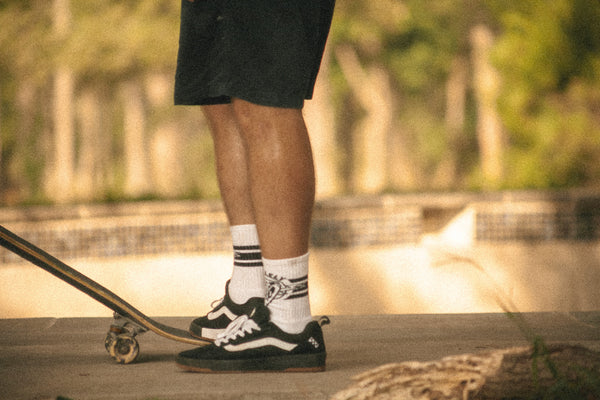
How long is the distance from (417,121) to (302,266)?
42.6 feet

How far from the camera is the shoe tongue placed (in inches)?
53.2

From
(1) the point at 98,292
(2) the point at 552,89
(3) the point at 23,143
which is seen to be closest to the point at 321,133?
(2) the point at 552,89

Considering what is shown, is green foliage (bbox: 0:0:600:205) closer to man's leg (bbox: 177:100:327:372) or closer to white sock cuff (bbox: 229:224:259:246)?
white sock cuff (bbox: 229:224:259:246)

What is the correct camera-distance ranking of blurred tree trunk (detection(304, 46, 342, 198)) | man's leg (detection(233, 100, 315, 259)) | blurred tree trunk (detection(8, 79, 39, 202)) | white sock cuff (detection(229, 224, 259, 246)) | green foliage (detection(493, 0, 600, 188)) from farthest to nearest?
blurred tree trunk (detection(8, 79, 39, 202)), blurred tree trunk (detection(304, 46, 342, 198)), green foliage (detection(493, 0, 600, 188)), white sock cuff (detection(229, 224, 259, 246)), man's leg (detection(233, 100, 315, 259))

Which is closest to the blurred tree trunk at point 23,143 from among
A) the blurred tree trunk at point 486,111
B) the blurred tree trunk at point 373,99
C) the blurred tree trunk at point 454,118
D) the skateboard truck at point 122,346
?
the blurred tree trunk at point 373,99

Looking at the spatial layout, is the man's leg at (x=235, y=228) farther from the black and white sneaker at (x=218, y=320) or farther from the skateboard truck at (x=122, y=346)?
the skateboard truck at (x=122, y=346)

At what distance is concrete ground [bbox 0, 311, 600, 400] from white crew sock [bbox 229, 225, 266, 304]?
17 cm

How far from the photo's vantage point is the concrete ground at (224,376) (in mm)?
1194

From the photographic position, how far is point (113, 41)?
7.00 metres

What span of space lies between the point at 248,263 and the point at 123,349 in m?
0.29

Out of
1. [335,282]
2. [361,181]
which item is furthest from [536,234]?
[361,181]

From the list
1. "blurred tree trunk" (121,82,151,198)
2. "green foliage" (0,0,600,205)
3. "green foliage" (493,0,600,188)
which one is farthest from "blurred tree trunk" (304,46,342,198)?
"blurred tree trunk" (121,82,151,198)

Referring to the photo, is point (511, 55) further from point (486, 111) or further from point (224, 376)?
point (224, 376)

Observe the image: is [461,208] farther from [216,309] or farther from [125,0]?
[216,309]
